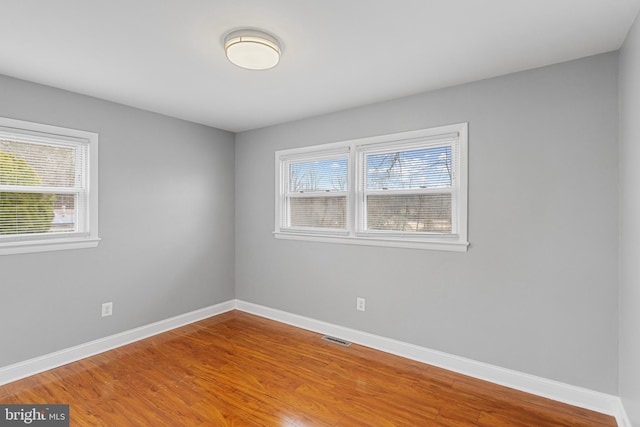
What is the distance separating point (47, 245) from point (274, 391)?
7.39 feet

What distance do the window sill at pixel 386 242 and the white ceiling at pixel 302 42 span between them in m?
1.34

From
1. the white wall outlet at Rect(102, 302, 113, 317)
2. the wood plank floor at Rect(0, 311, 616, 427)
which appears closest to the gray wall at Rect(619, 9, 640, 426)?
the wood plank floor at Rect(0, 311, 616, 427)

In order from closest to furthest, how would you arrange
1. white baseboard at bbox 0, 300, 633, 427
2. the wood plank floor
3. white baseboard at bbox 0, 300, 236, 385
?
the wood plank floor → white baseboard at bbox 0, 300, 633, 427 → white baseboard at bbox 0, 300, 236, 385

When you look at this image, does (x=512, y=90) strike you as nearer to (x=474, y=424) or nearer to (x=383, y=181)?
(x=383, y=181)

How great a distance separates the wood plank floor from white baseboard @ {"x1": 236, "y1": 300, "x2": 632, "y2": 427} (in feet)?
0.21

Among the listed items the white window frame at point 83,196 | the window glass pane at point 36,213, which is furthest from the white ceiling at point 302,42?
the window glass pane at point 36,213

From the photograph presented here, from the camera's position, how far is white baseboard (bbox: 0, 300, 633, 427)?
7.36 feet

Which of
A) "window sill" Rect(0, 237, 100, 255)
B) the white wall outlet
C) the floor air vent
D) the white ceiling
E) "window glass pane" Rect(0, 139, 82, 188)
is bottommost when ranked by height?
the floor air vent

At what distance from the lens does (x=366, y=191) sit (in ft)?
10.9

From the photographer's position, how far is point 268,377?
2.65 meters

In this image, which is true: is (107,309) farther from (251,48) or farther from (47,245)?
(251,48)

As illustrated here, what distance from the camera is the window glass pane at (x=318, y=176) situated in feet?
11.6

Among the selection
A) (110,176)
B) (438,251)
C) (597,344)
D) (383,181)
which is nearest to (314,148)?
(383,181)

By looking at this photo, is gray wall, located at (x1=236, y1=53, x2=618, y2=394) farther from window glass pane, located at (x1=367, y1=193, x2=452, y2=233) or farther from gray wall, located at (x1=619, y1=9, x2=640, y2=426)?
window glass pane, located at (x1=367, y1=193, x2=452, y2=233)
